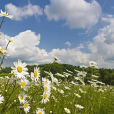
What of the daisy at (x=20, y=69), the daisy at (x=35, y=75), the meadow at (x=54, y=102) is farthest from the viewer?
the daisy at (x=35, y=75)

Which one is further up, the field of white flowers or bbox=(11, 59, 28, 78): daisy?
bbox=(11, 59, 28, 78): daisy

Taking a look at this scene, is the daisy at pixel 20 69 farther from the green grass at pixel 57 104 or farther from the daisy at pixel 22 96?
the daisy at pixel 22 96

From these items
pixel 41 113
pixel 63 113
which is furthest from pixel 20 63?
pixel 63 113

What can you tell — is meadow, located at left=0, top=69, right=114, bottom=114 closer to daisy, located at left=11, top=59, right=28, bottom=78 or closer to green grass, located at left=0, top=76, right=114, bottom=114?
green grass, located at left=0, top=76, right=114, bottom=114

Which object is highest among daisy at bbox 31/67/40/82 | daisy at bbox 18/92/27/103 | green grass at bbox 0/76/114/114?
daisy at bbox 31/67/40/82

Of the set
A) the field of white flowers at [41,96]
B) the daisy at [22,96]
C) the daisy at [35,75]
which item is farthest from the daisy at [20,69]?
the daisy at [22,96]

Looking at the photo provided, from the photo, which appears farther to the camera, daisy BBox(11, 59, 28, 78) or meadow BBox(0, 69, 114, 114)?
meadow BBox(0, 69, 114, 114)

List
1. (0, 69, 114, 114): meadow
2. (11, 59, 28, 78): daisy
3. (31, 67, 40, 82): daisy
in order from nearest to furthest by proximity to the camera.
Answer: (11, 59, 28, 78): daisy < (0, 69, 114, 114): meadow < (31, 67, 40, 82): daisy

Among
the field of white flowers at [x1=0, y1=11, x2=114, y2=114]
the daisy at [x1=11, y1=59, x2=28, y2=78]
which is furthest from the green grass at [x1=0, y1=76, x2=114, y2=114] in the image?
the daisy at [x1=11, y1=59, x2=28, y2=78]

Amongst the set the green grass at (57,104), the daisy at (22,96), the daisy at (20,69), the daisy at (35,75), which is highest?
the daisy at (20,69)

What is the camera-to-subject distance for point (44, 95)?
4.93 feet

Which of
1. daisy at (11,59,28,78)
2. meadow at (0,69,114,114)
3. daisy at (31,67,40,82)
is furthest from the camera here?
daisy at (31,67,40,82)

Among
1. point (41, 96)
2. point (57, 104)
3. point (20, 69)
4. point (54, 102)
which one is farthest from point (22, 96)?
point (54, 102)

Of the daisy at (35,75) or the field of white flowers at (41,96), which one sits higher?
the daisy at (35,75)
